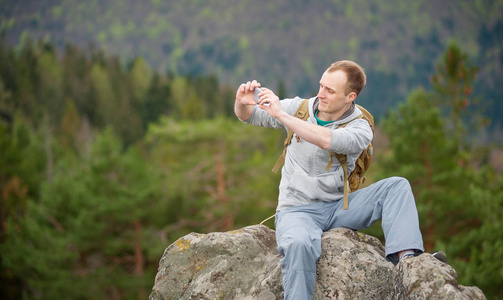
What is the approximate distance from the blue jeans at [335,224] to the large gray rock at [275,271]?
0.45ft

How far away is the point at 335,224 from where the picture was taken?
5023 millimetres

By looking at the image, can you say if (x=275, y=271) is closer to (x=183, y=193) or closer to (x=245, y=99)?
(x=245, y=99)

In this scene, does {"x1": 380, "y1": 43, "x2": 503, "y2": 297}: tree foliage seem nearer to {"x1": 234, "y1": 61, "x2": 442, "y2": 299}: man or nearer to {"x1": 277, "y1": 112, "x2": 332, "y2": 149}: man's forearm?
{"x1": 234, "y1": 61, "x2": 442, "y2": 299}: man

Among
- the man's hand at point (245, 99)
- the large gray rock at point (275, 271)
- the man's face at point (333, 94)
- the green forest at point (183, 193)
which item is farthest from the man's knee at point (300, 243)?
the green forest at point (183, 193)

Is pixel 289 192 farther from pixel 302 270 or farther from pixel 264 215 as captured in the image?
pixel 264 215

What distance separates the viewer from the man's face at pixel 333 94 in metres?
4.66

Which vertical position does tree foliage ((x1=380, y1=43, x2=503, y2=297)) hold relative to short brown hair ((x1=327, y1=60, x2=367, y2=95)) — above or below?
below

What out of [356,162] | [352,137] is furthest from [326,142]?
[356,162]

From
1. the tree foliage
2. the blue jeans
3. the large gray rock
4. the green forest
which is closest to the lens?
the large gray rock

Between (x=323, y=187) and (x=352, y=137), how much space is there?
2.01 feet

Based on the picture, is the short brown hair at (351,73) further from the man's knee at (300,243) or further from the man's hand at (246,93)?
the man's knee at (300,243)

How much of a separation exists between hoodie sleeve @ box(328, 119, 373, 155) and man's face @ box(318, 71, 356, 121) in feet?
0.69

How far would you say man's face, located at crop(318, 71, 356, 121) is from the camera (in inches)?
184

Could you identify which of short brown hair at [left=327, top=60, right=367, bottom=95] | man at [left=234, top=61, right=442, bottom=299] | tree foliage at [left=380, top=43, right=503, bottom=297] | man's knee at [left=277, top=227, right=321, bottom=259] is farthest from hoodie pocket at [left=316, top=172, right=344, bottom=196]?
tree foliage at [left=380, top=43, right=503, bottom=297]
